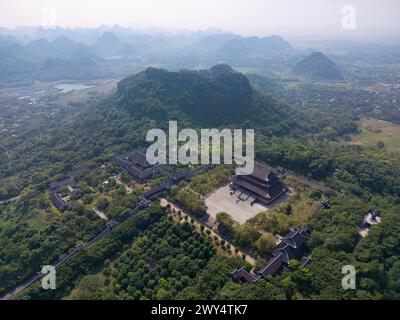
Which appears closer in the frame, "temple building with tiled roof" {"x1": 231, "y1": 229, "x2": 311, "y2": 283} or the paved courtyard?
"temple building with tiled roof" {"x1": 231, "y1": 229, "x2": 311, "y2": 283}

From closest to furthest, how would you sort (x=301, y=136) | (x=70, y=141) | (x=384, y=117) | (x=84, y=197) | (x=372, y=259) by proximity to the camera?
(x=372, y=259) < (x=84, y=197) < (x=70, y=141) < (x=301, y=136) < (x=384, y=117)

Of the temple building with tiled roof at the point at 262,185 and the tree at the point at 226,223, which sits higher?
the temple building with tiled roof at the point at 262,185

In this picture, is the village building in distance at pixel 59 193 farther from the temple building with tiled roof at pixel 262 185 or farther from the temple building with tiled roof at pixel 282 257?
the temple building with tiled roof at pixel 282 257

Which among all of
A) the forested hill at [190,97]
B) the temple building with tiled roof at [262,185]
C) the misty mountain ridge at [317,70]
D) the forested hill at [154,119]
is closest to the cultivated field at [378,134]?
the forested hill at [154,119]

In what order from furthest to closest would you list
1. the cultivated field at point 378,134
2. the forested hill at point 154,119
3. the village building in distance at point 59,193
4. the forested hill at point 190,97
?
the cultivated field at point 378,134, the forested hill at point 190,97, the forested hill at point 154,119, the village building in distance at point 59,193

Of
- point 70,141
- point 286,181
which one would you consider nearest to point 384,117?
point 286,181

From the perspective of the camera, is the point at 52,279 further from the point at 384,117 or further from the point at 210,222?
the point at 384,117

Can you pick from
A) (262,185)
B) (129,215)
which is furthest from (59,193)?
(262,185)

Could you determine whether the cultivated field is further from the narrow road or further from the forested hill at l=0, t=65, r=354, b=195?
the narrow road

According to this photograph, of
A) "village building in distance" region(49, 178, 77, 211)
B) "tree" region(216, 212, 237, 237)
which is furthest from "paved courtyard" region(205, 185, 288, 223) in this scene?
"village building in distance" region(49, 178, 77, 211)
